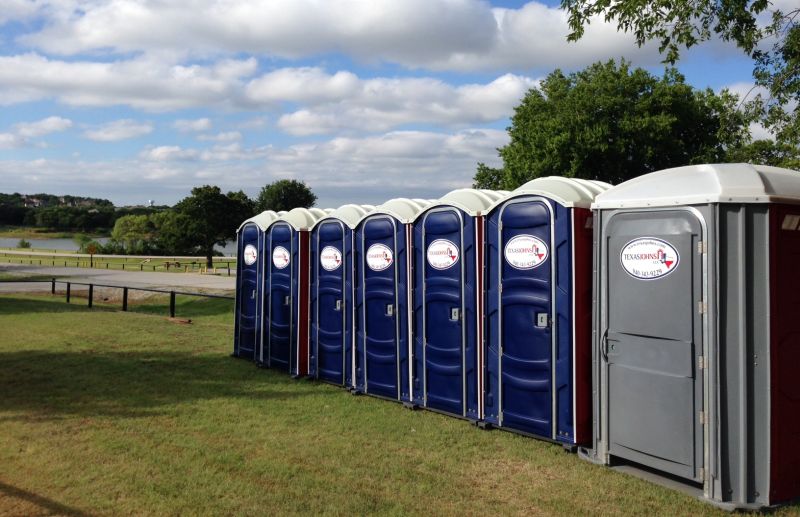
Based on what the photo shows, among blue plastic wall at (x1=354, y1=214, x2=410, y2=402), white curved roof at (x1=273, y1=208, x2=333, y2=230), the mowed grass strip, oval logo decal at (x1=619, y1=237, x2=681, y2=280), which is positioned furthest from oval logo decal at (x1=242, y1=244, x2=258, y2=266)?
oval logo decal at (x1=619, y1=237, x2=681, y2=280)

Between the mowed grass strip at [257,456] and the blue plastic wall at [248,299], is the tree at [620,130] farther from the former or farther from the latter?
the mowed grass strip at [257,456]

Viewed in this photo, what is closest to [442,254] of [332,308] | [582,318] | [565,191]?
[565,191]

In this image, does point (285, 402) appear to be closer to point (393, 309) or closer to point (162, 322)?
point (393, 309)

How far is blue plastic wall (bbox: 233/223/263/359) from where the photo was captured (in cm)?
1084

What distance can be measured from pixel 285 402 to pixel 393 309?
175 centimetres

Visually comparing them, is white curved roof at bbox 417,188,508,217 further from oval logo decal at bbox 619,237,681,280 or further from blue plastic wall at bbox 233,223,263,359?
blue plastic wall at bbox 233,223,263,359

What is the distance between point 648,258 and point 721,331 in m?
0.83

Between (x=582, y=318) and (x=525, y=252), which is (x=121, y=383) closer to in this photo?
(x=525, y=252)

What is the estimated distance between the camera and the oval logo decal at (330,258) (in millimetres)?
9188

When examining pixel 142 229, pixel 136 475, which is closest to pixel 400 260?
pixel 136 475

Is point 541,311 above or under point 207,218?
under

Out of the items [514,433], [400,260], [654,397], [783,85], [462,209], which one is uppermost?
[783,85]

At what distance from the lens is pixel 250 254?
1115cm

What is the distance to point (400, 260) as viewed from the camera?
8180mm
